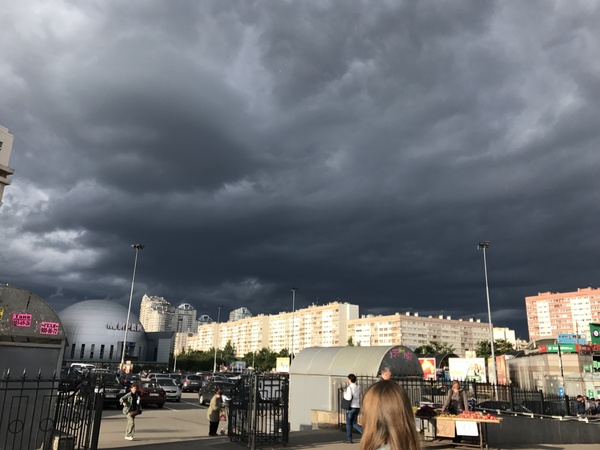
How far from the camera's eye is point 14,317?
922 centimetres

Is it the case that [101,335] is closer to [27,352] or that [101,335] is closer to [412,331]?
[412,331]

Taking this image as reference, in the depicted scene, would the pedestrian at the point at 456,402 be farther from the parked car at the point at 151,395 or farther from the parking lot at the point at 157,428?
the parked car at the point at 151,395

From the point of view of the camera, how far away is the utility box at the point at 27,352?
9.15 metres

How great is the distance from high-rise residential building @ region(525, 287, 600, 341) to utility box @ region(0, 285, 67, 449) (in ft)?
525

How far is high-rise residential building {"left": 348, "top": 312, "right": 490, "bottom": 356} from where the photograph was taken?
506 feet

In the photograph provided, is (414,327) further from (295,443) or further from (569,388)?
(295,443)

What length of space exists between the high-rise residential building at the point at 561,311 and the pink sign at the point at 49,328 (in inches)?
6302

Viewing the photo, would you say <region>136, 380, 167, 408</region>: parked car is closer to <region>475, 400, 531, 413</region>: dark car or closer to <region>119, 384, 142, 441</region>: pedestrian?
<region>119, 384, 142, 441</region>: pedestrian

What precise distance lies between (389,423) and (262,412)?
9.97m

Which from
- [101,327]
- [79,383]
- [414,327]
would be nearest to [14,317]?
[79,383]

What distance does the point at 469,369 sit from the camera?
43.8 metres

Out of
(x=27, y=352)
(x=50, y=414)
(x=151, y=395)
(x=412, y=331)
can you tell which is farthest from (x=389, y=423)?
(x=412, y=331)

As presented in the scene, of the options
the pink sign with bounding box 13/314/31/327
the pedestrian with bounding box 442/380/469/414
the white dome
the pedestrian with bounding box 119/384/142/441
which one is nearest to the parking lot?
the pedestrian with bounding box 119/384/142/441

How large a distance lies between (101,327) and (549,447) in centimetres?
12858
